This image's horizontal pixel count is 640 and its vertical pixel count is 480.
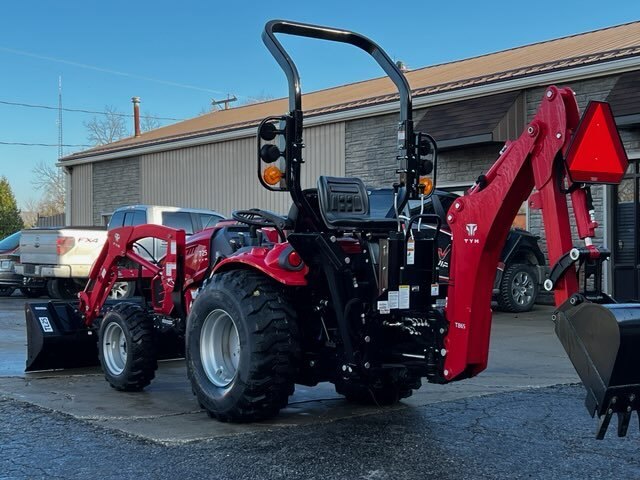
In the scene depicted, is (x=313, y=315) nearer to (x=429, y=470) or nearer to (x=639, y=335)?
(x=429, y=470)

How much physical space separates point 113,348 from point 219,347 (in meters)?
1.76

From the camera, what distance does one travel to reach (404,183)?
20.5 ft

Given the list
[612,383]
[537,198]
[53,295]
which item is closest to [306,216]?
[537,198]

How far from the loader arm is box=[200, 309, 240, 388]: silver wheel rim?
47.9 inches

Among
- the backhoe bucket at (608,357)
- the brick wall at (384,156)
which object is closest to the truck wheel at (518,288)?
the brick wall at (384,156)

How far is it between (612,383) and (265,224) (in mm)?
3244

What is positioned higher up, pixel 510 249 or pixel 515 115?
pixel 515 115

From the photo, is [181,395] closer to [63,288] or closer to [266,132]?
[266,132]

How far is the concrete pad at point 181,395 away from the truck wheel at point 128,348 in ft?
0.44

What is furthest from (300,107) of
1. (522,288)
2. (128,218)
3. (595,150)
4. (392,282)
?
(128,218)

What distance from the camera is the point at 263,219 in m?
6.75

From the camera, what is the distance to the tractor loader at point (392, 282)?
4.51 m

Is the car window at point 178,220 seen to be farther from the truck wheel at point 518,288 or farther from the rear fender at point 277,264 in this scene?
the rear fender at point 277,264

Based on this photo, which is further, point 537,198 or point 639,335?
point 537,198
